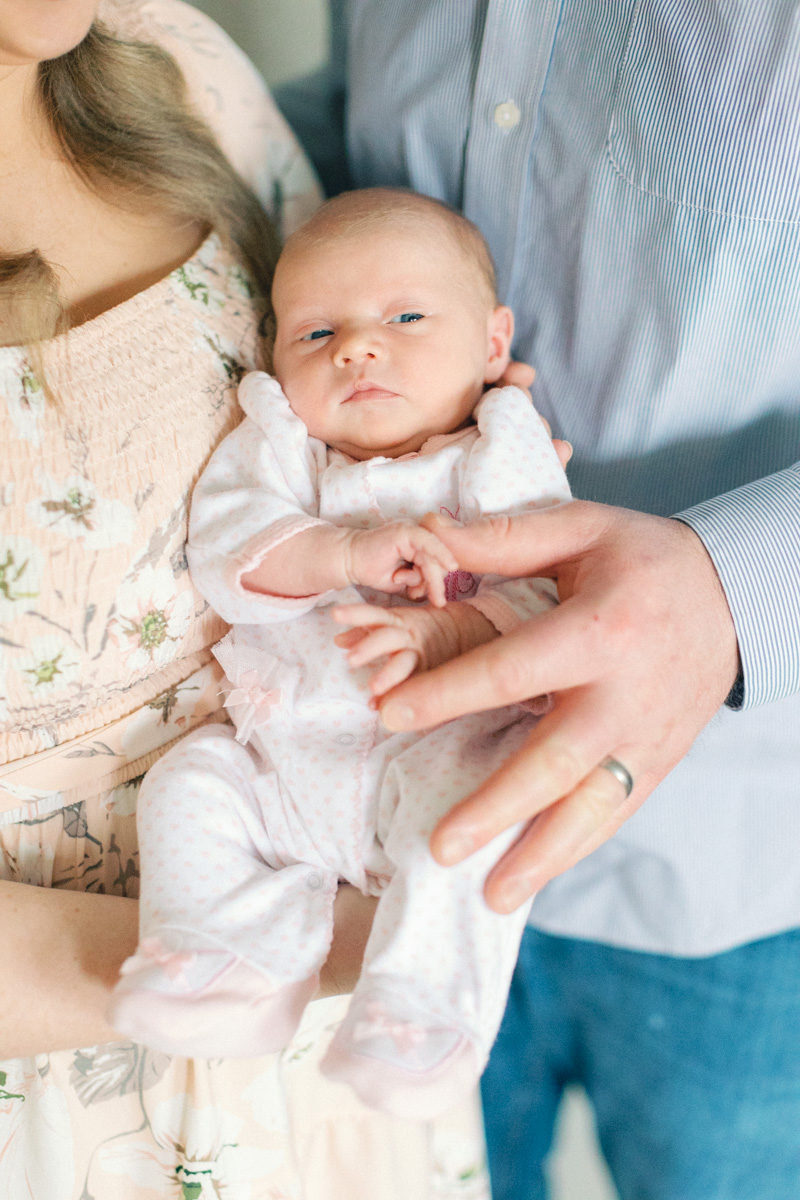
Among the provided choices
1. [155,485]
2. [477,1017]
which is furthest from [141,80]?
[477,1017]

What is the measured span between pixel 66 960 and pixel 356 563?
0.49 meters

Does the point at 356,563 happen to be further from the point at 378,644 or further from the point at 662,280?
the point at 662,280

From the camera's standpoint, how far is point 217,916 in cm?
80

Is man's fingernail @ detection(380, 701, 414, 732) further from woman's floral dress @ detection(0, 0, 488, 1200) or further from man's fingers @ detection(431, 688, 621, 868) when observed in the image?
woman's floral dress @ detection(0, 0, 488, 1200)

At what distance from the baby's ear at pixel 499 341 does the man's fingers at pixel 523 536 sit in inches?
11.3

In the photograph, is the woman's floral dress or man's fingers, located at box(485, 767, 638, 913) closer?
man's fingers, located at box(485, 767, 638, 913)

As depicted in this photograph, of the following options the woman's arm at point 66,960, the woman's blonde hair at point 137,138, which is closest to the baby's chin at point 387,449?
the woman's blonde hair at point 137,138

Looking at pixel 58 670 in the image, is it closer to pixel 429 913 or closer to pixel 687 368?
Result: pixel 429 913

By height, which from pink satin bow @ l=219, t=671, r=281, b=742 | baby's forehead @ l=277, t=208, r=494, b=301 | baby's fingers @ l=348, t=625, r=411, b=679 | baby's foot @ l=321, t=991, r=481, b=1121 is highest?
baby's forehead @ l=277, t=208, r=494, b=301

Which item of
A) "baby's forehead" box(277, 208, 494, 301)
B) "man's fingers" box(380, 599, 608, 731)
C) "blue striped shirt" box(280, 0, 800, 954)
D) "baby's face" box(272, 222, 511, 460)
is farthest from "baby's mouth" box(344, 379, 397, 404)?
"man's fingers" box(380, 599, 608, 731)

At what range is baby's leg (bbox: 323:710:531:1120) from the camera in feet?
2.29

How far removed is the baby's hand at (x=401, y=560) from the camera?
2.68ft

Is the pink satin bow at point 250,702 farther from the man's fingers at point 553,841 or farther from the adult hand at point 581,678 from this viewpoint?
the man's fingers at point 553,841

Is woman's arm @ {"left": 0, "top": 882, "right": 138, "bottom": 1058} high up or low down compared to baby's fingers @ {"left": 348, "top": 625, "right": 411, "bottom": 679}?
down
